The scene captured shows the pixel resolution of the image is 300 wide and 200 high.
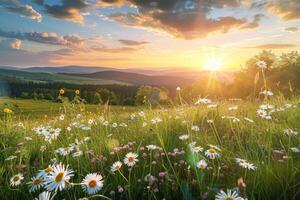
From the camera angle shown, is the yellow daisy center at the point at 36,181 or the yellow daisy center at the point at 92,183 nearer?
the yellow daisy center at the point at 92,183

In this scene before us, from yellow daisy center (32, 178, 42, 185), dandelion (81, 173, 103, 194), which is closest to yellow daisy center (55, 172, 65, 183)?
dandelion (81, 173, 103, 194)

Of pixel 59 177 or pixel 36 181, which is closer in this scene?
pixel 59 177

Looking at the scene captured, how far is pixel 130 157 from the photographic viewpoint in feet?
9.39

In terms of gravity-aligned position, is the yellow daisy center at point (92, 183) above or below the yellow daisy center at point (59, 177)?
below

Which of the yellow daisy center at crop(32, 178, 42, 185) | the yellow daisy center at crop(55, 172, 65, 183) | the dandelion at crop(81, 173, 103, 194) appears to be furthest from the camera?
the yellow daisy center at crop(32, 178, 42, 185)

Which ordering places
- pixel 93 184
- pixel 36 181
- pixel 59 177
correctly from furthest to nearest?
pixel 36 181, pixel 93 184, pixel 59 177

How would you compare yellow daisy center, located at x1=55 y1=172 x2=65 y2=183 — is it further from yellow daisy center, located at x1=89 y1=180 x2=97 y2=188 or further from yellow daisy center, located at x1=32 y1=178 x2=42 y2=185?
yellow daisy center, located at x1=32 y1=178 x2=42 y2=185

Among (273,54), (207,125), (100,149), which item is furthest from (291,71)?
(100,149)

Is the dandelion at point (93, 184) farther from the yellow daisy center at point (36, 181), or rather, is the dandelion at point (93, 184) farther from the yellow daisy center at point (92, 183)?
the yellow daisy center at point (36, 181)

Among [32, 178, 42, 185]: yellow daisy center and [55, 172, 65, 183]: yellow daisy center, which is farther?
[32, 178, 42, 185]: yellow daisy center

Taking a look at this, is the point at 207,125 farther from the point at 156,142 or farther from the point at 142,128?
the point at 156,142

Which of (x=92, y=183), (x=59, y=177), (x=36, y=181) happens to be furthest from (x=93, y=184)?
(x=36, y=181)

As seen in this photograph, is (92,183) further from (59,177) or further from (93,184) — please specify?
(59,177)

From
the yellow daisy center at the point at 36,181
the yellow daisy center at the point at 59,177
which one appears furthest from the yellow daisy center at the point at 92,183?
the yellow daisy center at the point at 36,181
